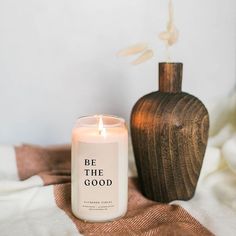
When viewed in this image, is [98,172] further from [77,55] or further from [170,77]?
[77,55]

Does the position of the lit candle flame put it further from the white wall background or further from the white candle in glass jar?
the white wall background

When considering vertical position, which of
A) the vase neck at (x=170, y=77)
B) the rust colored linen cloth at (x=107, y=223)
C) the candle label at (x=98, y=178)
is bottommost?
the rust colored linen cloth at (x=107, y=223)

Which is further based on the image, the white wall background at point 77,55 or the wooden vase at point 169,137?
the white wall background at point 77,55

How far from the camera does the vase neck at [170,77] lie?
0.58m

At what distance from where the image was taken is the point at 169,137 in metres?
0.55

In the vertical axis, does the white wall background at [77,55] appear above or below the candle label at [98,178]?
above

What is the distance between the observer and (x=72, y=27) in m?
0.72

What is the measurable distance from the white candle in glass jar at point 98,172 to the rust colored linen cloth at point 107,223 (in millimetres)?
20

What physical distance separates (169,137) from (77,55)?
28 cm

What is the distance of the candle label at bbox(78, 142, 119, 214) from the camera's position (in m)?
0.51

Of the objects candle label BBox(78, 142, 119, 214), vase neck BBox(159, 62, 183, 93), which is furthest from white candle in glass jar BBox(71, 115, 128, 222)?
vase neck BBox(159, 62, 183, 93)

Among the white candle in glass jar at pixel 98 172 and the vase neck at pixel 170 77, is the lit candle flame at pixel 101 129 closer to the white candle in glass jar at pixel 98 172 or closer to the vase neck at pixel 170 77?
the white candle in glass jar at pixel 98 172

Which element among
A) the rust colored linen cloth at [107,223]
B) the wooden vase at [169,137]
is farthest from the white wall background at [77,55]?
the wooden vase at [169,137]

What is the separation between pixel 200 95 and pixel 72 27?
0.32m
